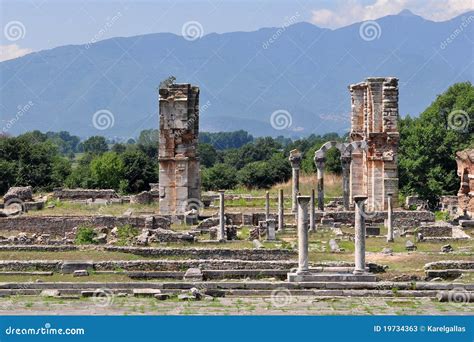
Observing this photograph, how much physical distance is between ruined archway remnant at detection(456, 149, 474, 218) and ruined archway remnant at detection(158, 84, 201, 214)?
13496 millimetres

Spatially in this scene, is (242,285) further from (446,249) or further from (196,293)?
(446,249)

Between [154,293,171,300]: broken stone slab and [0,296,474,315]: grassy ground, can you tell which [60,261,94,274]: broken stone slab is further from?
[154,293,171,300]: broken stone slab

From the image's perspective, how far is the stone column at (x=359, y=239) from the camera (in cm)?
2347

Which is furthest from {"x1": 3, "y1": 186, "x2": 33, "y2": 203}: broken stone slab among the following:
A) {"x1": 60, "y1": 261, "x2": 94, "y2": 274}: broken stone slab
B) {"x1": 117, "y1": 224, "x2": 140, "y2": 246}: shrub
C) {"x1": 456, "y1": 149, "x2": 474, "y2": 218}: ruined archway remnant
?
{"x1": 60, "y1": 261, "x2": 94, "y2": 274}: broken stone slab

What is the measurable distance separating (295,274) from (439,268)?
4.35 metres

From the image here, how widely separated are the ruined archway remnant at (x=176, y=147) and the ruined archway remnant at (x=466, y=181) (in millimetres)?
13496

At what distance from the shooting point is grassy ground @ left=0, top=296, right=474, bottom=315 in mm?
19188

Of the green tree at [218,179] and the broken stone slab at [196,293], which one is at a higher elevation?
the green tree at [218,179]

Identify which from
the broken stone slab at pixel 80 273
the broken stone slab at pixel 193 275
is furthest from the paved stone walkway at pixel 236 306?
the broken stone slab at pixel 80 273

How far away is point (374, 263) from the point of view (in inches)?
1003

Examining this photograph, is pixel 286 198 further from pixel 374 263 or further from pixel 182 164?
pixel 374 263

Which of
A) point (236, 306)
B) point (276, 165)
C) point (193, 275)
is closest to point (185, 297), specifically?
point (236, 306)

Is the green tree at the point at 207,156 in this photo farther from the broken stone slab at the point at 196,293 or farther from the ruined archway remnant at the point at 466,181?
the broken stone slab at the point at 196,293

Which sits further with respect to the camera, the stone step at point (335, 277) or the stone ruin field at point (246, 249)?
the stone step at point (335, 277)
